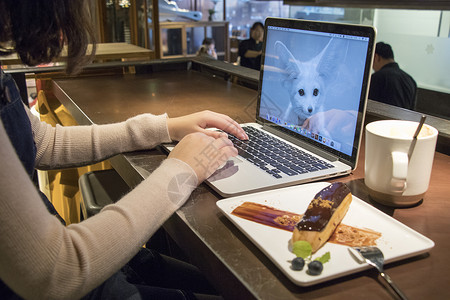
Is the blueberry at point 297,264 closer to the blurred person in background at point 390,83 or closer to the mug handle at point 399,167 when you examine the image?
the mug handle at point 399,167

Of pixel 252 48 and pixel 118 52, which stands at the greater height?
pixel 118 52

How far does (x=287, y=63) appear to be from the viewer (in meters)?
1.12

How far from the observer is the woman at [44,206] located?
600 mm

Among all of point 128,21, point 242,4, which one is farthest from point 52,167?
point 242,4

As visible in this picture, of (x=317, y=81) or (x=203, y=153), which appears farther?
(x=317, y=81)

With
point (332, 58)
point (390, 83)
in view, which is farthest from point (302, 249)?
point (390, 83)

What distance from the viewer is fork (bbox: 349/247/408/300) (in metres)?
0.57

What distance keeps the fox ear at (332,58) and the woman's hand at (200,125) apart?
10.2 inches

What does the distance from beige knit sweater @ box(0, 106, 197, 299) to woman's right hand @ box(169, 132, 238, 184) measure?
27 millimetres

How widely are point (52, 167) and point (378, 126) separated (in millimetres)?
802

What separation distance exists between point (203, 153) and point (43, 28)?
378 mm

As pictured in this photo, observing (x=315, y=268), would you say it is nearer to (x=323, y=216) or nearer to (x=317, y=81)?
(x=323, y=216)

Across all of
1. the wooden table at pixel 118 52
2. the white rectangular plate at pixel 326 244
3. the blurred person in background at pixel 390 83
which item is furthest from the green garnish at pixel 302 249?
the blurred person in background at pixel 390 83

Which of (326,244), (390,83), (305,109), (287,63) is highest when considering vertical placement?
(287,63)
